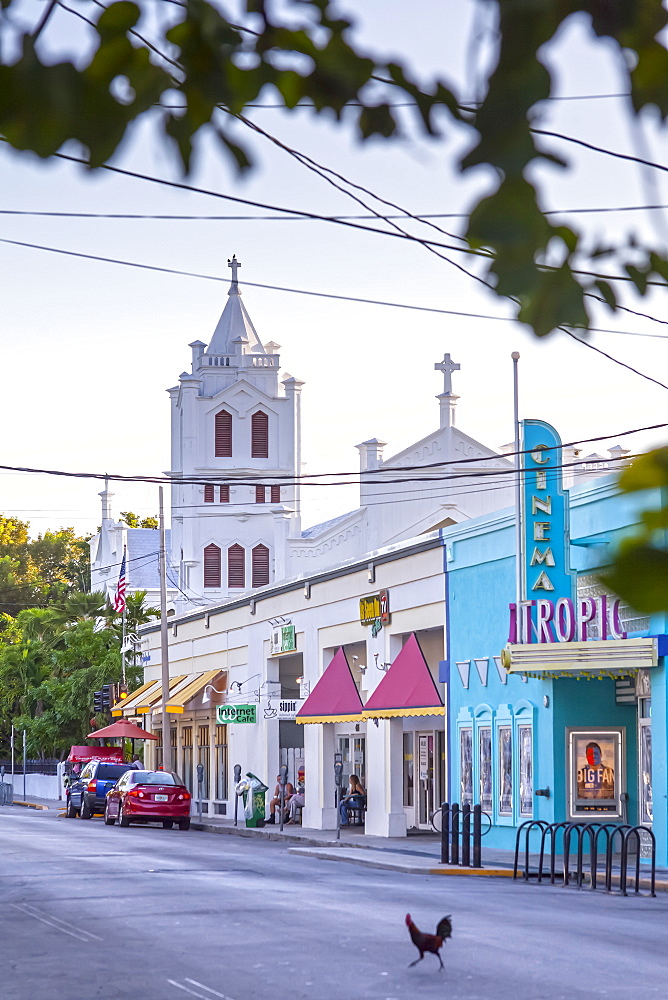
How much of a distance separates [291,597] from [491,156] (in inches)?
1525

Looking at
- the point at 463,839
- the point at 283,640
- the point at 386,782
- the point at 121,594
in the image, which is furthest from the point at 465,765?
the point at 121,594

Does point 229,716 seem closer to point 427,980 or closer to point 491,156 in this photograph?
point 427,980

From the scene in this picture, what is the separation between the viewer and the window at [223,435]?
7531 cm

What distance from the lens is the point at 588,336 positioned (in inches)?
99.7

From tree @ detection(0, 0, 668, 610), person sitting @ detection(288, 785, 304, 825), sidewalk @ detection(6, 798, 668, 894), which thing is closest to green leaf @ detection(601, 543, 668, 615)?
tree @ detection(0, 0, 668, 610)

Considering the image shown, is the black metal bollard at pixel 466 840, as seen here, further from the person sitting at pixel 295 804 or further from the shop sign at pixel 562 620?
the person sitting at pixel 295 804

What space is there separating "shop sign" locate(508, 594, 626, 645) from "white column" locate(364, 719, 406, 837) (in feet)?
25.7

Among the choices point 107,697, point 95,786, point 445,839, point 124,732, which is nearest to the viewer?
point 445,839

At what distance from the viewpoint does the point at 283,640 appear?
40844 millimetres

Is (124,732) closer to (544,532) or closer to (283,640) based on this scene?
(283,640)

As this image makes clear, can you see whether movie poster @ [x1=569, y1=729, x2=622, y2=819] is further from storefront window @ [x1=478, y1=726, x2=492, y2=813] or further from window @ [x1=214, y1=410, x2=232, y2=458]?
window @ [x1=214, y1=410, x2=232, y2=458]

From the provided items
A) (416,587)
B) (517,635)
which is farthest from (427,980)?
(416,587)

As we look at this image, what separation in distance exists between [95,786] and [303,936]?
30.3 m

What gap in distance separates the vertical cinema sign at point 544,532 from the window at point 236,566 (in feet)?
166
